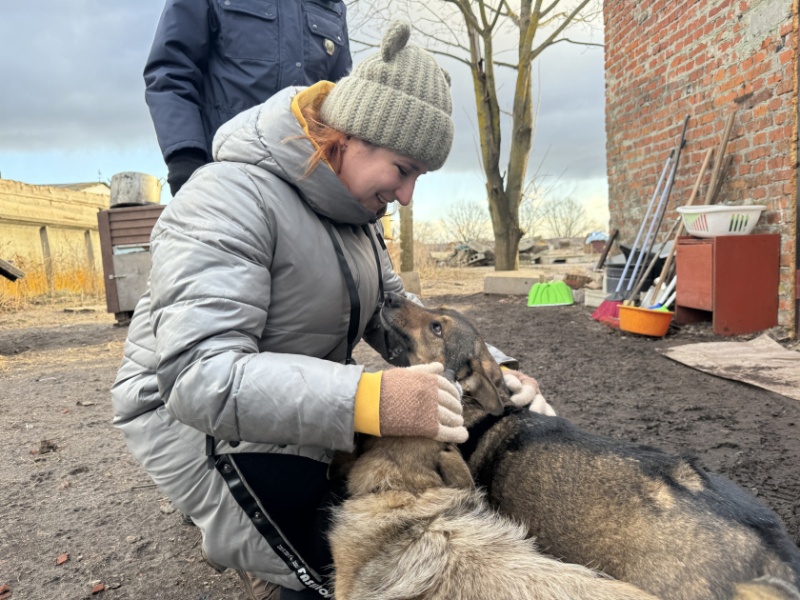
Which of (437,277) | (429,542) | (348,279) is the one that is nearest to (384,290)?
(348,279)

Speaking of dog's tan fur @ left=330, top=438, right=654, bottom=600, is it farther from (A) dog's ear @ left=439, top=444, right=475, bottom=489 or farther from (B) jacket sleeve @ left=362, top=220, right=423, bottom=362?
(B) jacket sleeve @ left=362, top=220, right=423, bottom=362

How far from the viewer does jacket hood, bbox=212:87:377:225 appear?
184 cm

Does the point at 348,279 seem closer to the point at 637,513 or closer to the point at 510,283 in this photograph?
the point at 637,513

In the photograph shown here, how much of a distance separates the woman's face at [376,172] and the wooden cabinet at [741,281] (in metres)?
5.21

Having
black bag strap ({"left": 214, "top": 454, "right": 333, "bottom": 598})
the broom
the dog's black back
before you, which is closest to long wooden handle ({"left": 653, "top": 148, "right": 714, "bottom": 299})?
the broom

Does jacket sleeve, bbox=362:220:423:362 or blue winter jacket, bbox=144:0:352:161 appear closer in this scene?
jacket sleeve, bbox=362:220:423:362

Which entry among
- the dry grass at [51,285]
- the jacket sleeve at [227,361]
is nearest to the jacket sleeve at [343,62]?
the jacket sleeve at [227,361]

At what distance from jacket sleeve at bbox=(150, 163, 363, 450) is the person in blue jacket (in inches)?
58.9

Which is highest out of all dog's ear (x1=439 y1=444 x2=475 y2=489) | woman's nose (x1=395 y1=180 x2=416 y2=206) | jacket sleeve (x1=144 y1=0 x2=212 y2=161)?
jacket sleeve (x1=144 y1=0 x2=212 y2=161)

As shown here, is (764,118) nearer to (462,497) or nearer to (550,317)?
(550,317)

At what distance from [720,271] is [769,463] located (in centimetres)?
→ 338

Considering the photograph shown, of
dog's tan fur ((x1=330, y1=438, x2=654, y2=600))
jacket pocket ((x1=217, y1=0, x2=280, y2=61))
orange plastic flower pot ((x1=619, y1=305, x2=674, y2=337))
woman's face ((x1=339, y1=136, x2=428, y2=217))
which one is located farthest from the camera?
orange plastic flower pot ((x1=619, y1=305, x2=674, y2=337))

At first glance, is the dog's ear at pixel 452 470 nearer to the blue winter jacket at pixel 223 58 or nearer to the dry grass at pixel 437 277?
the blue winter jacket at pixel 223 58

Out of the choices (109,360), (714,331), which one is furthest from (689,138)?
(109,360)
